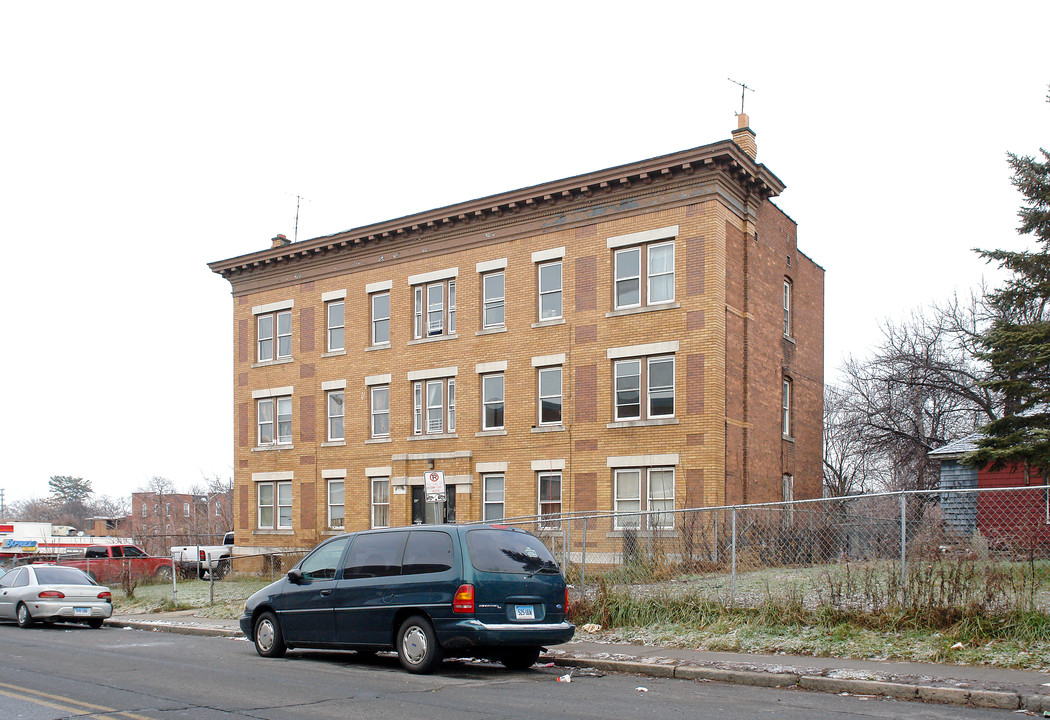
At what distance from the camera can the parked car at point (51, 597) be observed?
19109 mm

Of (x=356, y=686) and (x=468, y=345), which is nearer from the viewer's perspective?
(x=356, y=686)

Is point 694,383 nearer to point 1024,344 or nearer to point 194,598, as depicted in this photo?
point 1024,344

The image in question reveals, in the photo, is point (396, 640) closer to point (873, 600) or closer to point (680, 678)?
point (680, 678)

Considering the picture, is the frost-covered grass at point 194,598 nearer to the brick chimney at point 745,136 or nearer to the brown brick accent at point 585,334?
the brown brick accent at point 585,334

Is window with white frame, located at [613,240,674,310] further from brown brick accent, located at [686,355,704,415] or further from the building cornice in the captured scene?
brown brick accent, located at [686,355,704,415]

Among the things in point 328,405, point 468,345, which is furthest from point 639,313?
point 328,405

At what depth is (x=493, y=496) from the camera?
28781 mm

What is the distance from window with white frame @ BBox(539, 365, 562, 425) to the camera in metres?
27.7

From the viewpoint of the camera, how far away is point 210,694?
1003 centimetres

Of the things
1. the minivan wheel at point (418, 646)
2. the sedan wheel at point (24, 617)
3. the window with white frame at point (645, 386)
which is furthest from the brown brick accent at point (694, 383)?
the sedan wheel at point (24, 617)

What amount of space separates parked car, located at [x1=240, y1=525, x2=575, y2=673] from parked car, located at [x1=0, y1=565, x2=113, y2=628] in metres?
8.43

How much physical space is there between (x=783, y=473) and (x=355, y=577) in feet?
63.0

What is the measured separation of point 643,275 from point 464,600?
1642 cm

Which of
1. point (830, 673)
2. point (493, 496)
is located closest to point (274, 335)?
point (493, 496)
